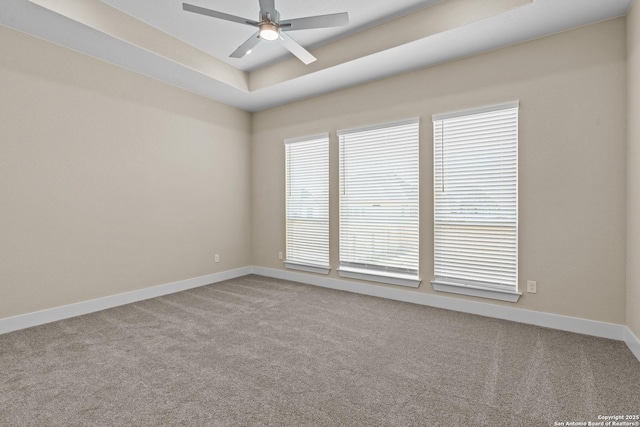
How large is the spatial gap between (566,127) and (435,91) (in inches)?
55.7

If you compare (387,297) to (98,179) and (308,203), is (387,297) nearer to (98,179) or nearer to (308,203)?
(308,203)

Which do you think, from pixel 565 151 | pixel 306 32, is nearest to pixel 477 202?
pixel 565 151

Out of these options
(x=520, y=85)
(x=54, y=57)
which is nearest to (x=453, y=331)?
(x=520, y=85)

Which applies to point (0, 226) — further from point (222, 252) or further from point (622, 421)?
point (622, 421)

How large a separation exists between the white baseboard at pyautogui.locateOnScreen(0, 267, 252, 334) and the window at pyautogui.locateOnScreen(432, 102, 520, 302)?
3.48 metres

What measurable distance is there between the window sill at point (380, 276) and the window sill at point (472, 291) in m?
0.26

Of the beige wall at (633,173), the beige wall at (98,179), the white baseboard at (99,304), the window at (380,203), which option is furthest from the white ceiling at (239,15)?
the white baseboard at (99,304)

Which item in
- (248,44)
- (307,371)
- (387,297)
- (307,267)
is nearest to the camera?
(307,371)

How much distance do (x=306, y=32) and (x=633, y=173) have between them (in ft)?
11.3

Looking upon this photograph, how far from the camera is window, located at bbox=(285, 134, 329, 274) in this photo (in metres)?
4.82

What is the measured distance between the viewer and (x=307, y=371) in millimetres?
2307

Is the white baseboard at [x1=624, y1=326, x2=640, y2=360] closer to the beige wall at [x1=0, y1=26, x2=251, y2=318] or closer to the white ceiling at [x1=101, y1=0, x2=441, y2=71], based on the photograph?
the white ceiling at [x1=101, y1=0, x2=441, y2=71]

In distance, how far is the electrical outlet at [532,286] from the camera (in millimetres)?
3193

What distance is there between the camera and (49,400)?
6.41 ft
